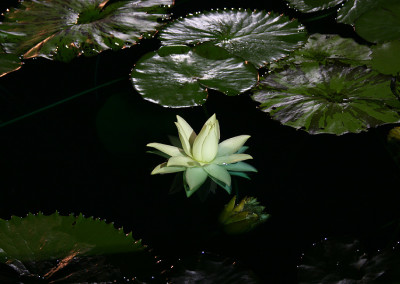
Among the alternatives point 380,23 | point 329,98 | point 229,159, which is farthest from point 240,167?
point 380,23

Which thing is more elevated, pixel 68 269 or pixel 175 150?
pixel 175 150

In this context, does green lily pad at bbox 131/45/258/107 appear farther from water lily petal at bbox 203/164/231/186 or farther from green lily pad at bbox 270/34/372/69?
water lily petal at bbox 203/164/231/186

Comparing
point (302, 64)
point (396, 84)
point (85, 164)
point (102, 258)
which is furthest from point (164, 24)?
point (102, 258)

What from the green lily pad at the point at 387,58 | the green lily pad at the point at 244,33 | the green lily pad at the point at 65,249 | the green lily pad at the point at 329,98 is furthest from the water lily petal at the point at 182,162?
the green lily pad at the point at 387,58

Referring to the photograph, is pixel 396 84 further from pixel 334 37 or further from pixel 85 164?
pixel 85 164

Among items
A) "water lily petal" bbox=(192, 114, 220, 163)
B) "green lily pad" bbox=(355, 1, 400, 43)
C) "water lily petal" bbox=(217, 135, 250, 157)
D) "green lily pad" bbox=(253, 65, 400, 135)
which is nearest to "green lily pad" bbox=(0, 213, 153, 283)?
"water lily petal" bbox=(192, 114, 220, 163)
